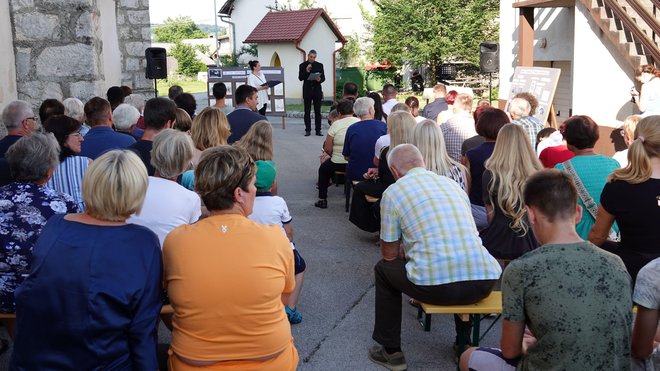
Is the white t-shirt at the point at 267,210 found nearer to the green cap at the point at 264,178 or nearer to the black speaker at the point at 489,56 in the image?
the green cap at the point at 264,178

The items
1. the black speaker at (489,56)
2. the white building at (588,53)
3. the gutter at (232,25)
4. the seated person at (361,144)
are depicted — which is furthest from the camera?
the gutter at (232,25)

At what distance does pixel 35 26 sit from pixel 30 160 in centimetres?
456

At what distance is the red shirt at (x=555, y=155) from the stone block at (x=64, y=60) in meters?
5.05

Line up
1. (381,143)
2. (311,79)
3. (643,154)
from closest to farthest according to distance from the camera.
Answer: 1. (643,154)
2. (381,143)
3. (311,79)

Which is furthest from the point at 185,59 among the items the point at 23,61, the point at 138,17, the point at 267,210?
the point at 267,210

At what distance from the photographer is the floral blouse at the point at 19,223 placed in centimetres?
340

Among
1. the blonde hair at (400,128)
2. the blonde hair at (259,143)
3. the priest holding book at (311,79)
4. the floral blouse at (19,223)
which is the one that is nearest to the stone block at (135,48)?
the priest holding book at (311,79)

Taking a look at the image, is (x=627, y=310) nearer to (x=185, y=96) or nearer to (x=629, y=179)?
(x=629, y=179)

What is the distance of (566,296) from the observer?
2.53 m

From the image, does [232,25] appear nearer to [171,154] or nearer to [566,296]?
[171,154]

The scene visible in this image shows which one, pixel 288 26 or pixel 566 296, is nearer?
pixel 566 296

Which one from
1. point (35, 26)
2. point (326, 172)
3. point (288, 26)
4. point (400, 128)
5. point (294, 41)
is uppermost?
point (288, 26)

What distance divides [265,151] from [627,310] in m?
3.06

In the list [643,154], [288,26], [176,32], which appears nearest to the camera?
[643,154]
